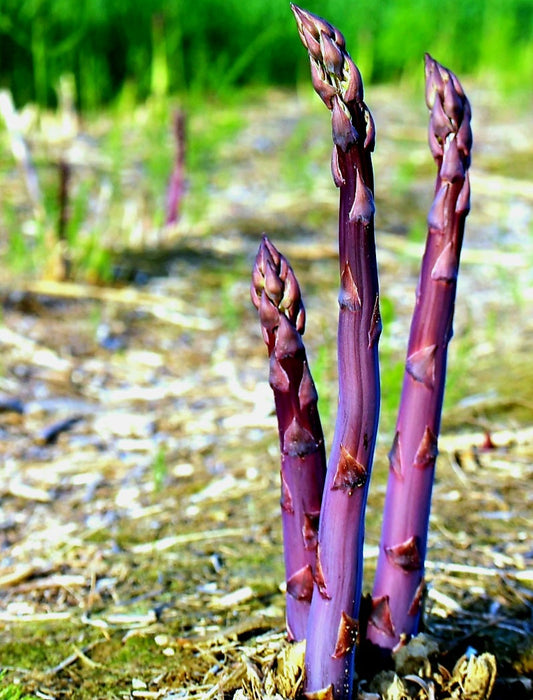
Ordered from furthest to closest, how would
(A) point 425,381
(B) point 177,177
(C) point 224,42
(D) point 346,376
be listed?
(C) point 224,42, (B) point 177,177, (A) point 425,381, (D) point 346,376

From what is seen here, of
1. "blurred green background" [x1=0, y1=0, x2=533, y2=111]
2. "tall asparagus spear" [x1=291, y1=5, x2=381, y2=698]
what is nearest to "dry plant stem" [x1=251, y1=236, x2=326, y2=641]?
"tall asparagus spear" [x1=291, y1=5, x2=381, y2=698]

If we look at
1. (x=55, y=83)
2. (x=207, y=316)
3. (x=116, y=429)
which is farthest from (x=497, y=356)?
(x=55, y=83)

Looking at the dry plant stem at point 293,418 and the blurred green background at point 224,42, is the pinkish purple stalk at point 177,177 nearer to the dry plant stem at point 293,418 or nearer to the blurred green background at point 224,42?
the blurred green background at point 224,42

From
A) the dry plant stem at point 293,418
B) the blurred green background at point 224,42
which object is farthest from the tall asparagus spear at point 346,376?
the blurred green background at point 224,42

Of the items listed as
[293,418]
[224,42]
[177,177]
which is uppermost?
[224,42]

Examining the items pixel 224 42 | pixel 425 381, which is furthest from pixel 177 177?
pixel 224 42

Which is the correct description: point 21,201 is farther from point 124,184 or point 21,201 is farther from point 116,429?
point 116,429

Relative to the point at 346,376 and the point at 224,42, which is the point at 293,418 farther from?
the point at 224,42
